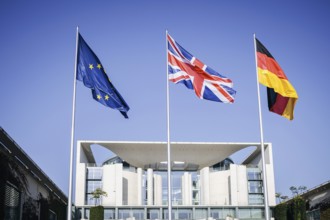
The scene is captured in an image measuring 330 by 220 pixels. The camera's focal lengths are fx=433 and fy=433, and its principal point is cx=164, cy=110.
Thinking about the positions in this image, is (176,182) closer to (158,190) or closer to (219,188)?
(158,190)

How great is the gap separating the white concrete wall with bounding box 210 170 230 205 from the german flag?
5059cm

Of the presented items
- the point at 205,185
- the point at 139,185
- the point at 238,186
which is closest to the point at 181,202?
the point at 205,185

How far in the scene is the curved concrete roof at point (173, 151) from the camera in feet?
220

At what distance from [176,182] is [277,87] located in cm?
5436

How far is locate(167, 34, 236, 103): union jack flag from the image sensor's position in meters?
19.6

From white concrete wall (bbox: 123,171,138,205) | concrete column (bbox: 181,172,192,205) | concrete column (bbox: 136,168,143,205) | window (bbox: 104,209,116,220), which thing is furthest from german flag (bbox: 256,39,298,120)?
concrete column (bbox: 181,172,192,205)

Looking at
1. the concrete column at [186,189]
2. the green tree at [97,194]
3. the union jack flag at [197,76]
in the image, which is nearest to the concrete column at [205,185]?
the concrete column at [186,189]

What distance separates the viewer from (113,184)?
66250mm

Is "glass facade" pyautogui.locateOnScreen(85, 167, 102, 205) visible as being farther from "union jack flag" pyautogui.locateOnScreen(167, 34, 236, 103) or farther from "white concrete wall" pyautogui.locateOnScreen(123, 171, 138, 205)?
"union jack flag" pyautogui.locateOnScreen(167, 34, 236, 103)

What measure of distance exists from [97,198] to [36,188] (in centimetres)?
2843

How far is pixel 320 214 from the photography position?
45.7 m

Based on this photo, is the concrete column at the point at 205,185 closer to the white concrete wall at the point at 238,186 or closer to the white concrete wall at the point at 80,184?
the white concrete wall at the point at 238,186

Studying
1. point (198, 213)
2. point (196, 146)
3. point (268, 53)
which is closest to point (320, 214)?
point (198, 213)

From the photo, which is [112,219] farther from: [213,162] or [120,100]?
[120,100]
